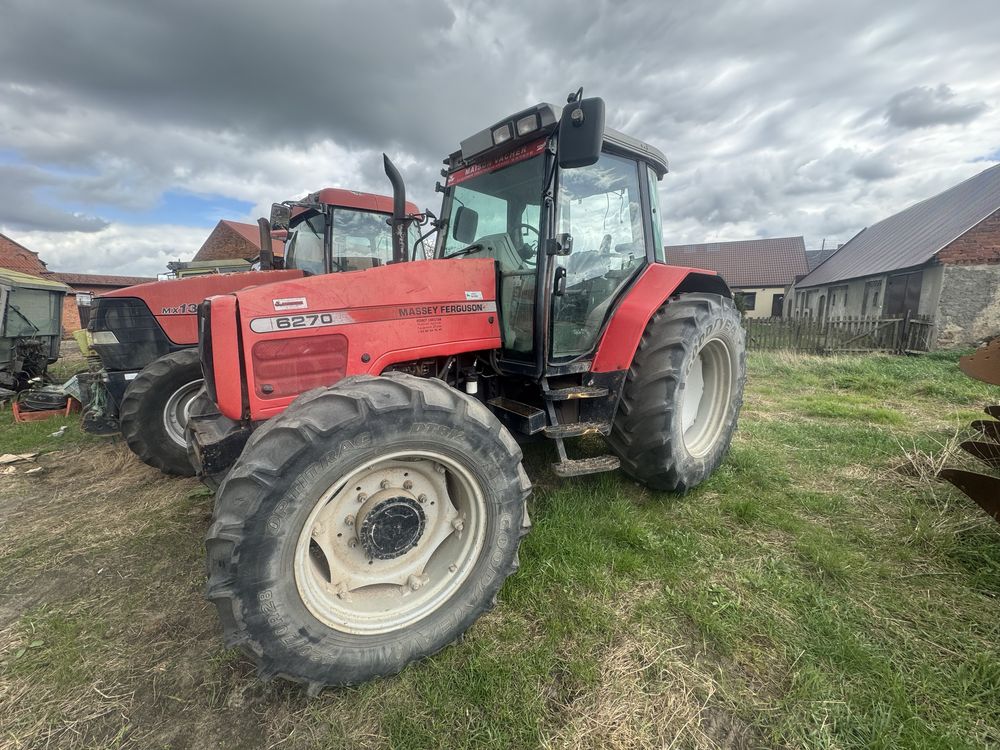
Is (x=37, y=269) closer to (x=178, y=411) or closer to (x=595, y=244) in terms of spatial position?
(x=178, y=411)

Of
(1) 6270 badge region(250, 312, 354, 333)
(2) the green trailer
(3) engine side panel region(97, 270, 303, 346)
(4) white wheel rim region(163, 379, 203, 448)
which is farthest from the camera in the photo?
(2) the green trailer

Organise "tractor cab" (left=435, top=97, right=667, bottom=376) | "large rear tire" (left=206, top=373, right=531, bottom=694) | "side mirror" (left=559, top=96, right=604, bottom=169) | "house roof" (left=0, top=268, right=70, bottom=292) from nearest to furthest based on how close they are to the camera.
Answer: "large rear tire" (left=206, top=373, right=531, bottom=694) → "side mirror" (left=559, top=96, right=604, bottom=169) → "tractor cab" (left=435, top=97, right=667, bottom=376) → "house roof" (left=0, top=268, right=70, bottom=292)

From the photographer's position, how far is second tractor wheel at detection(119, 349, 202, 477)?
3.59 meters

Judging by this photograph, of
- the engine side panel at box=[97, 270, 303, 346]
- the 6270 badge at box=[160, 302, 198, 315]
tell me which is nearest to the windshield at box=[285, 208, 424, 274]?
the engine side panel at box=[97, 270, 303, 346]

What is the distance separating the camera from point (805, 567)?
234 centimetres

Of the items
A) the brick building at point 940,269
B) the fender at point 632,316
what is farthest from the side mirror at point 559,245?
the brick building at point 940,269

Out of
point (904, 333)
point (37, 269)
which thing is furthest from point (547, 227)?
point (37, 269)

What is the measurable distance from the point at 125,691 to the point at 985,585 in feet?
12.4

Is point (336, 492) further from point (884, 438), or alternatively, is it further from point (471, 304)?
point (884, 438)

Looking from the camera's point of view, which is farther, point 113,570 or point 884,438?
point 884,438

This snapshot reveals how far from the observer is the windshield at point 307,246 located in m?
5.39

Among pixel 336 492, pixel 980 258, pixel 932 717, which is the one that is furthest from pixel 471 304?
pixel 980 258

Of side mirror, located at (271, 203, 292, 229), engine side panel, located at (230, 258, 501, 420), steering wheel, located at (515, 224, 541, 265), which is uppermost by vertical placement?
side mirror, located at (271, 203, 292, 229)

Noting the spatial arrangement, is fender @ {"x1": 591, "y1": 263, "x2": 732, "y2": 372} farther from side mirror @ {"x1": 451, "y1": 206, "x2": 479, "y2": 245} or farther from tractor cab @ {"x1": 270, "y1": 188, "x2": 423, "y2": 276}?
tractor cab @ {"x1": 270, "y1": 188, "x2": 423, "y2": 276}
